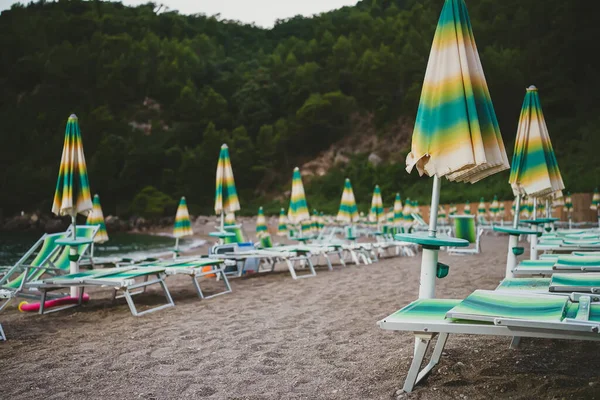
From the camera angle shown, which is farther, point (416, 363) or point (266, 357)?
point (266, 357)

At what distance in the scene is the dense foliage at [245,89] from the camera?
3131 centimetres

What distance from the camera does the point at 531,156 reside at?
15.5 feet

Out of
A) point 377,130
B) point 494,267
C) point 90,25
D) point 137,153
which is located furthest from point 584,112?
point 90,25

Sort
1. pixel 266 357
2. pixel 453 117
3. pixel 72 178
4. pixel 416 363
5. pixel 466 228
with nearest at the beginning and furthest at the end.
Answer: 1. pixel 416 363
2. pixel 453 117
3. pixel 266 357
4. pixel 72 178
5. pixel 466 228

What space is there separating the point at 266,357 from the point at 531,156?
10.5 feet

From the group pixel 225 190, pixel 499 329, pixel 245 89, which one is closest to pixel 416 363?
pixel 499 329

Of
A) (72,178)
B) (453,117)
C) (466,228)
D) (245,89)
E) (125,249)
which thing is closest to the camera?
(453,117)

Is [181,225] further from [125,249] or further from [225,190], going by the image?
[125,249]

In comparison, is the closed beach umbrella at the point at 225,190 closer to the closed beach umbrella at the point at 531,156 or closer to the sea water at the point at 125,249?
the closed beach umbrella at the point at 531,156

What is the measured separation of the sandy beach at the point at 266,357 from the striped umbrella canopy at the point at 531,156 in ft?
4.29

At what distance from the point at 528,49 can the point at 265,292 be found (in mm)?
31777

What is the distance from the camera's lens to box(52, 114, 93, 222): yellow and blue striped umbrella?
19.2ft

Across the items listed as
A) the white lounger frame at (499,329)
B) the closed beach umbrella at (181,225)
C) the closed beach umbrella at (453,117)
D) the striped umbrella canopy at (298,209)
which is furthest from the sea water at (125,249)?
the white lounger frame at (499,329)

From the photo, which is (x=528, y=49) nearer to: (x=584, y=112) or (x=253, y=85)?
(x=584, y=112)
